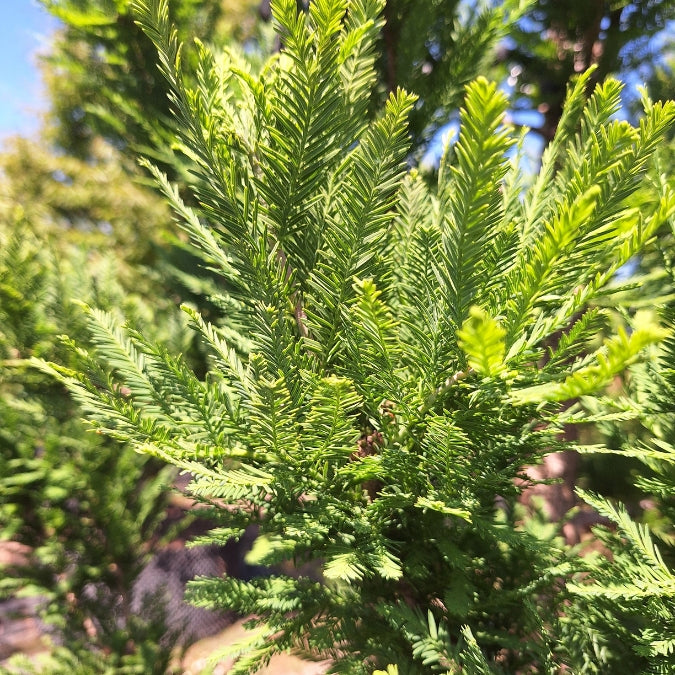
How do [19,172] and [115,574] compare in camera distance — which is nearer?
[115,574]

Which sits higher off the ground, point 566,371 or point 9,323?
point 9,323

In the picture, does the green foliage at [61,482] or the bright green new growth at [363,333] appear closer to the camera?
the bright green new growth at [363,333]

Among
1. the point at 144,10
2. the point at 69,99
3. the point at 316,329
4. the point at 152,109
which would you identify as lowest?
the point at 316,329

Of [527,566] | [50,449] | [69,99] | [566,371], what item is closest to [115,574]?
[50,449]

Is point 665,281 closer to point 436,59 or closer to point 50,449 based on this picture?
point 436,59

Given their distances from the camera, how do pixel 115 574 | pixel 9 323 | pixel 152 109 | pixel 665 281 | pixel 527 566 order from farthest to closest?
pixel 115 574
pixel 9 323
pixel 152 109
pixel 665 281
pixel 527 566

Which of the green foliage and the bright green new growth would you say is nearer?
the bright green new growth

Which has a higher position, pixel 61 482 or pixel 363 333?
pixel 363 333

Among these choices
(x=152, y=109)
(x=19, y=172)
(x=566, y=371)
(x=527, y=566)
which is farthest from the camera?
(x=19, y=172)
